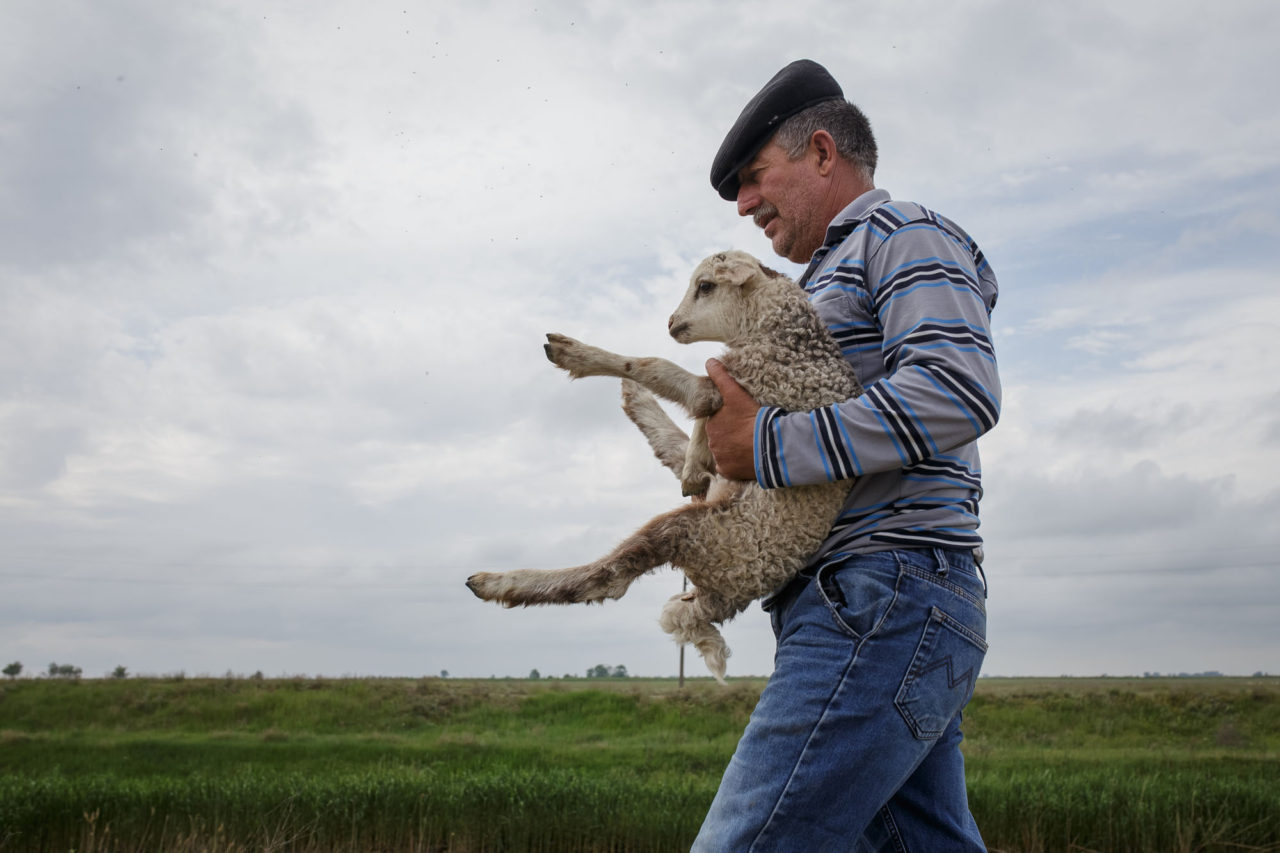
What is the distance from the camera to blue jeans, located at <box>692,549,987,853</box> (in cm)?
228

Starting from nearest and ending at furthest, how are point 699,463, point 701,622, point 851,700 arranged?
point 851,700, point 701,622, point 699,463

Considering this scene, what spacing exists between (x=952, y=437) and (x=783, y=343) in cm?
69

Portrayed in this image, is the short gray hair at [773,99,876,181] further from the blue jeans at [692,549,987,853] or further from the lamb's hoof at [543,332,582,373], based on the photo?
the blue jeans at [692,549,987,853]

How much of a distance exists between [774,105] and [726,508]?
4.64 feet

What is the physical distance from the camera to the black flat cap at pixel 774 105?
3111 millimetres

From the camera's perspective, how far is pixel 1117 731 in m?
35.3

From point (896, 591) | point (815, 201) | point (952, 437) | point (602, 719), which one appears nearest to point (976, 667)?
point (896, 591)

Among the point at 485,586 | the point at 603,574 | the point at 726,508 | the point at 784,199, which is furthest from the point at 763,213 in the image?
the point at 485,586

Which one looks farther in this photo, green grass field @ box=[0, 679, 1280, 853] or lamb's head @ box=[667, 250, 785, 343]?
green grass field @ box=[0, 679, 1280, 853]

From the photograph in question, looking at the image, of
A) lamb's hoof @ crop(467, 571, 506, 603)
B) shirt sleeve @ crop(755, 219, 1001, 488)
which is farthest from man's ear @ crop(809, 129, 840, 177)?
lamb's hoof @ crop(467, 571, 506, 603)

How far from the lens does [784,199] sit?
3150mm

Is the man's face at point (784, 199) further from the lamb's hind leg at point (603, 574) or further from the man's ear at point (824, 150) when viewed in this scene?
the lamb's hind leg at point (603, 574)

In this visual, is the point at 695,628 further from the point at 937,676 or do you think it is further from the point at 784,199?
the point at 784,199

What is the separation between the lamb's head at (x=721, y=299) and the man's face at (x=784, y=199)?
0.46ft
